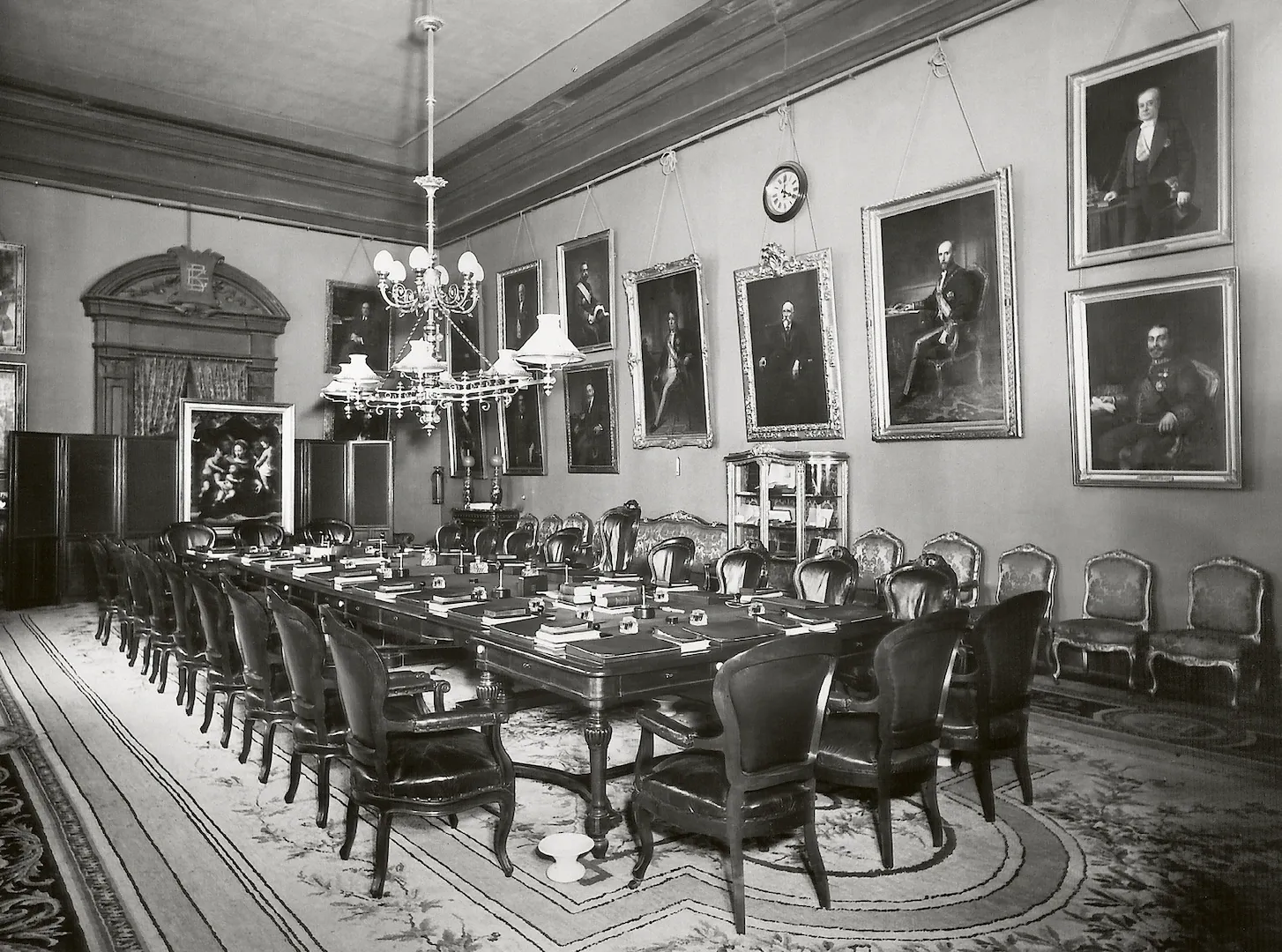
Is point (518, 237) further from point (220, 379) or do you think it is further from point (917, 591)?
point (917, 591)

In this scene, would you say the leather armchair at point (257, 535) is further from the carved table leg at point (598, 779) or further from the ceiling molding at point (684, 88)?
the carved table leg at point (598, 779)

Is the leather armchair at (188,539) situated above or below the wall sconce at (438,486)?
below

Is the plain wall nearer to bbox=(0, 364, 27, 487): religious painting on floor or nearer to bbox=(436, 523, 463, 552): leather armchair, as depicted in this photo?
bbox=(0, 364, 27, 487): religious painting on floor

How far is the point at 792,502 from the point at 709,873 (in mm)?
4719

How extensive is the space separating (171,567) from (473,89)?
6122 mm

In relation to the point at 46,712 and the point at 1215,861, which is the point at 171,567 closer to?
the point at 46,712

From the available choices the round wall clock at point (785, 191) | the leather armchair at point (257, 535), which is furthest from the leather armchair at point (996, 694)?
the leather armchair at point (257, 535)

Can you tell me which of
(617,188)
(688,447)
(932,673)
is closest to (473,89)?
(617,188)

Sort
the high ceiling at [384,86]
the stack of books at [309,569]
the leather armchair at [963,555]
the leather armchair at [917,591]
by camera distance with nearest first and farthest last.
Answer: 1. the leather armchair at [917,591]
2. the stack of books at [309,569]
3. the leather armchair at [963,555]
4. the high ceiling at [384,86]

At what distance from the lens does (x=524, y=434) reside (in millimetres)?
11523

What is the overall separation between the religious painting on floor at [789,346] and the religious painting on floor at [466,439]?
492 centimetres

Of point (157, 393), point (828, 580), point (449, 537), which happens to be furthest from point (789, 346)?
point (157, 393)

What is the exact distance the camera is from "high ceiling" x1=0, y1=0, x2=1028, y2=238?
784cm

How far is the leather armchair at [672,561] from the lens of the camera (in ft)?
20.2
